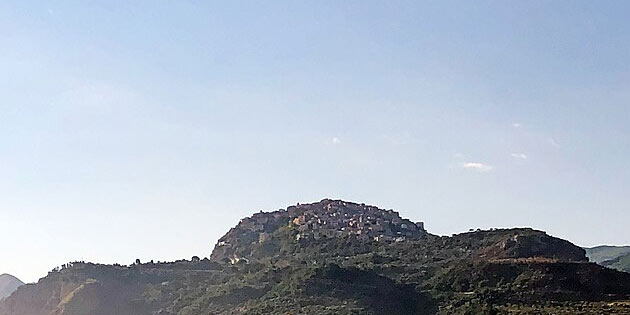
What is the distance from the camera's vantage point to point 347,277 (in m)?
69.1

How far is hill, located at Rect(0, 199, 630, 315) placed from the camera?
5738 cm

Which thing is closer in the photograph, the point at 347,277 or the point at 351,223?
the point at 347,277

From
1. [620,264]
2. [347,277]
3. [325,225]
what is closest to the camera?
[347,277]

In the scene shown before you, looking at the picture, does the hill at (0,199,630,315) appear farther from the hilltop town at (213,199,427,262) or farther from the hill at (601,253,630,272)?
the hill at (601,253,630,272)

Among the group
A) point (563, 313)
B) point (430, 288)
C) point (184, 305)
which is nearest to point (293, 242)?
point (184, 305)

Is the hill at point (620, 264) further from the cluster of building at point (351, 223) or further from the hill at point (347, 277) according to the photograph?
the hill at point (347, 277)

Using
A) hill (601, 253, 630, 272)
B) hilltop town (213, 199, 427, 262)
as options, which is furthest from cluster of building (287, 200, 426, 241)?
hill (601, 253, 630, 272)

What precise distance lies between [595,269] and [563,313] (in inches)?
Result: 553

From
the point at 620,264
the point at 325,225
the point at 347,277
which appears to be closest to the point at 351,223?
the point at 325,225

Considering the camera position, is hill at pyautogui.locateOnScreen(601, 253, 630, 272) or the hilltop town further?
hill at pyautogui.locateOnScreen(601, 253, 630, 272)

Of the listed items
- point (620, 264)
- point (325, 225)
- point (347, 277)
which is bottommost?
point (347, 277)

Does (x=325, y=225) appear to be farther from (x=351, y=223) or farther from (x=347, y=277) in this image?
(x=347, y=277)

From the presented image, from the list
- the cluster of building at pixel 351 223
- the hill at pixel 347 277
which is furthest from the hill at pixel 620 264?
the hill at pixel 347 277

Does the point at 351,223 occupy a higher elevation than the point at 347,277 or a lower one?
higher
